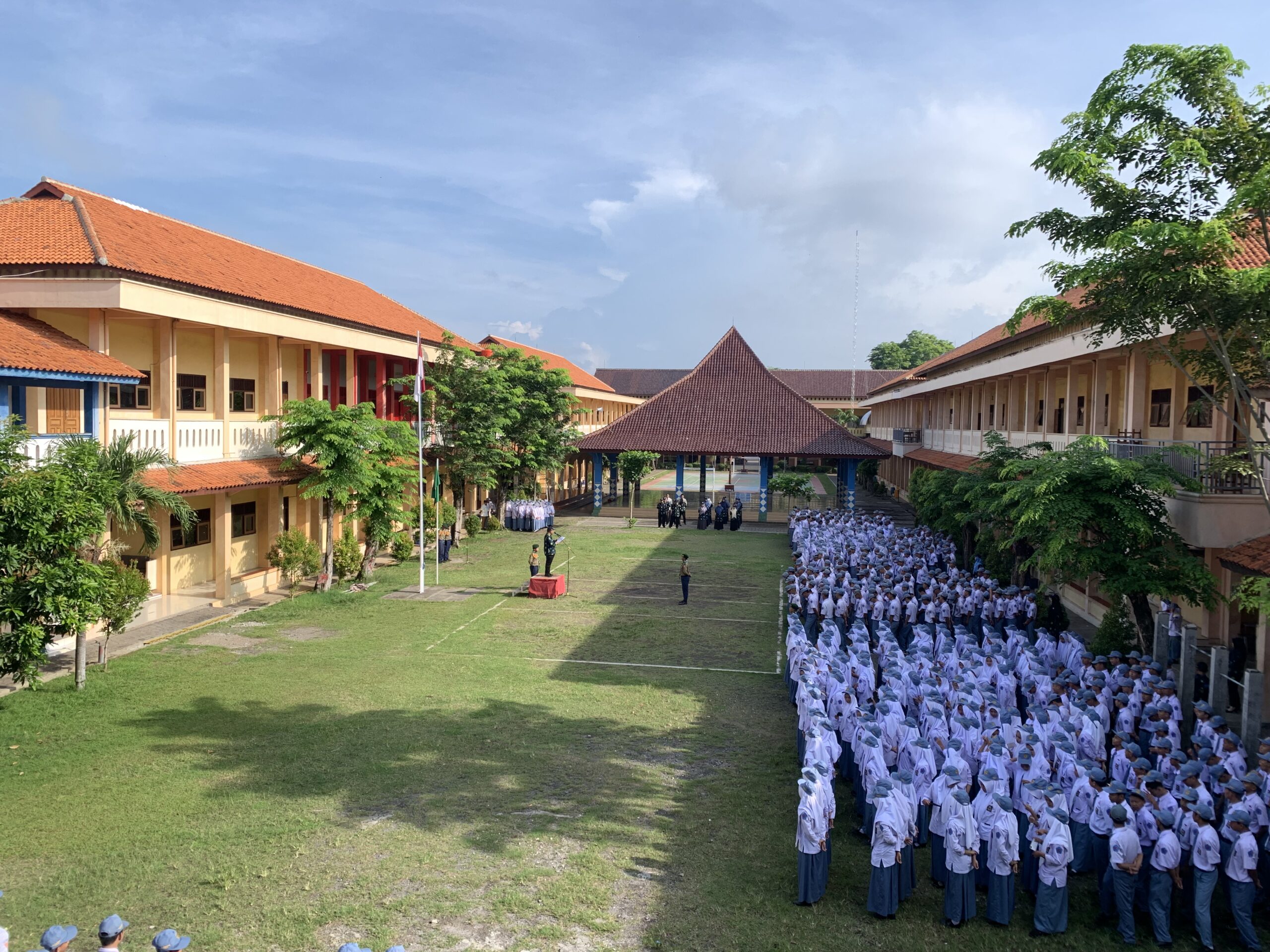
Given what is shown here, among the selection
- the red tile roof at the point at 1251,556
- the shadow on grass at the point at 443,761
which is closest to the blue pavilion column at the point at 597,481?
the shadow on grass at the point at 443,761

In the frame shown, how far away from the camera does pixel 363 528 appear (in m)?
24.4

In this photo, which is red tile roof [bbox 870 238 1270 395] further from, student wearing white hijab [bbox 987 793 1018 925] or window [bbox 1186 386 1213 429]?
student wearing white hijab [bbox 987 793 1018 925]

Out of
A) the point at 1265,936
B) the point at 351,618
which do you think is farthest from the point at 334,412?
the point at 1265,936

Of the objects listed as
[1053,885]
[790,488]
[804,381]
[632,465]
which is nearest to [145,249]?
[1053,885]

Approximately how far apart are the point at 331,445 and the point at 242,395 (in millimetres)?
4100

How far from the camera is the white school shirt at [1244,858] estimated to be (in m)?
7.18

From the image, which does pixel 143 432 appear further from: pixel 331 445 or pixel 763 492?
pixel 763 492

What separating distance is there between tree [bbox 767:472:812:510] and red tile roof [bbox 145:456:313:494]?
20636mm

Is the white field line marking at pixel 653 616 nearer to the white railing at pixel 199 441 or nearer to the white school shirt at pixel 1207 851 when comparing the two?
the white railing at pixel 199 441

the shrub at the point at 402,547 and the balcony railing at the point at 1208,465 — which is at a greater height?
the balcony railing at the point at 1208,465

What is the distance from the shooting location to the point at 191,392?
62.4 ft

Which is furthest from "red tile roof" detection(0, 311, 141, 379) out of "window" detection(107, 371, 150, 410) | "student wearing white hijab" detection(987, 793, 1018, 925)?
"student wearing white hijab" detection(987, 793, 1018, 925)

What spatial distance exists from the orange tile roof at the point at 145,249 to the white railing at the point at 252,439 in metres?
2.63

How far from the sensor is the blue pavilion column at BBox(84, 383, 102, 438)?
14625 millimetres
